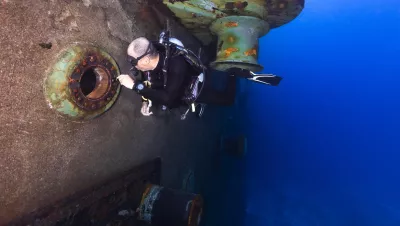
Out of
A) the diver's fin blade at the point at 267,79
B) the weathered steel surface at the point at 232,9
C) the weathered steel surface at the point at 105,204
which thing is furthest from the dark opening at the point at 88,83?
the diver's fin blade at the point at 267,79

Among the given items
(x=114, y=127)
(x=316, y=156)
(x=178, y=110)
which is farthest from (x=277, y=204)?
(x=114, y=127)

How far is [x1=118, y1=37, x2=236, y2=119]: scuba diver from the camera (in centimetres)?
202

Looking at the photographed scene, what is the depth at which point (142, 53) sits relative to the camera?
1.98m

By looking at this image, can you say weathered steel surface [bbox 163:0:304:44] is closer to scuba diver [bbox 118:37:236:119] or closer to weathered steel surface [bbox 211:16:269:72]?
weathered steel surface [bbox 211:16:269:72]

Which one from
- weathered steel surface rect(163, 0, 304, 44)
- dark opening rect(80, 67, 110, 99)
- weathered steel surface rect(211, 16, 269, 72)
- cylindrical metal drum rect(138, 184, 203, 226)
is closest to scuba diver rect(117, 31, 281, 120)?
dark opening rect(80, 67, 110, 99)

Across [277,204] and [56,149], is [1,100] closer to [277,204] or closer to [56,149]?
[56,149]

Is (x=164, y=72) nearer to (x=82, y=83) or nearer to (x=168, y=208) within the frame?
(x=82, y=83)

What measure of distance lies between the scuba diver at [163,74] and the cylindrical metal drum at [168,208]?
891 millimetres

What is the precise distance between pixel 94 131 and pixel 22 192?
28.8 inches

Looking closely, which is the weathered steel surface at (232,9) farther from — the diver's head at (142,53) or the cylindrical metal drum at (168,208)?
the cylindrical metal drum at (168,208)

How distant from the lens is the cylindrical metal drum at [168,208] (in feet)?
7.89

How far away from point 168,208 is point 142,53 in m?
1.54

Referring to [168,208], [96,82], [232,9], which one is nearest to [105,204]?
[168,208]

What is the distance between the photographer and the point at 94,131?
223 centimetres
